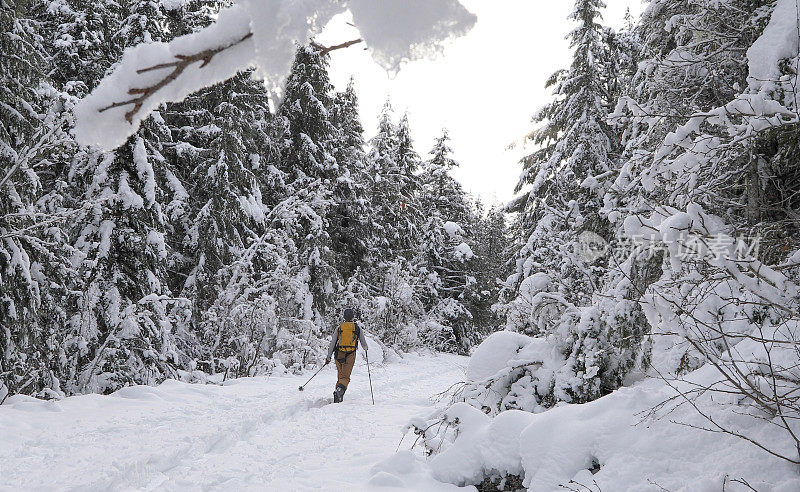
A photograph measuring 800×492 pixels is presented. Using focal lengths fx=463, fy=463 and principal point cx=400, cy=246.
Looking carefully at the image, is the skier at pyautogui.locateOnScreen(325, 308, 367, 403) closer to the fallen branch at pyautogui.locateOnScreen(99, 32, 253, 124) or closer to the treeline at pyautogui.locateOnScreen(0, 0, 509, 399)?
the treeline at pyautogui.locateOnScreen(0, 0, 509, 399)

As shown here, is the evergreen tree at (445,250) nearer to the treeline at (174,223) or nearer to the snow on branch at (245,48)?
the treeline at (174,223)

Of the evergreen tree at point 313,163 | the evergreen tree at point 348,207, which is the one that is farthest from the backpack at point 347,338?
the evergreen tree at point 348,207

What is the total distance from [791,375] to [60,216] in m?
8.15

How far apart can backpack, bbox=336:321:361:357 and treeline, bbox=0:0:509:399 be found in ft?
11.3

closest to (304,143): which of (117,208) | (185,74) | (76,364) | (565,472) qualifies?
(117,208)

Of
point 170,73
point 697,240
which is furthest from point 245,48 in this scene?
point 697,240

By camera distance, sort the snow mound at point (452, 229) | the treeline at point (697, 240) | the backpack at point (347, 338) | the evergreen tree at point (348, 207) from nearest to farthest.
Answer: the treeline at point (697, 240)
the backpack at point (347, 338)
the evergreen tree at point (348, 207)
the snow mound at point (452, 229)

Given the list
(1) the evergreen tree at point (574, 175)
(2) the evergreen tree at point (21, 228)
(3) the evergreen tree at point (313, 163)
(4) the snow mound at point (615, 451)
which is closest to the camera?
(4) the snow mound at point (615, 451)

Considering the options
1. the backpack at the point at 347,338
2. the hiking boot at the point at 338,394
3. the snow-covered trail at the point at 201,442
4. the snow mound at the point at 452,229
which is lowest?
the hiking boot at the point at 338,394

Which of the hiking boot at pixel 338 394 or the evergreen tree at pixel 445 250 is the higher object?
the evergreen tree at pixel 445 250

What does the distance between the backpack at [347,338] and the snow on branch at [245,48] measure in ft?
26.7

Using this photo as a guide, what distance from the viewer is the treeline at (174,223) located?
7.13 meters

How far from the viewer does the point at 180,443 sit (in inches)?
199

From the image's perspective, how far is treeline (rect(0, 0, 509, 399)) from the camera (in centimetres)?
713
